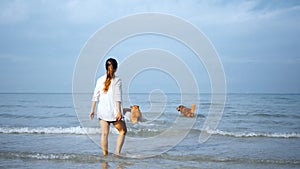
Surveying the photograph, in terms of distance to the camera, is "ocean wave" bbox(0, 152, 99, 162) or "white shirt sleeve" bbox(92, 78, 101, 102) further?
"ocean wave" bbox(0, 152, 99, 162)

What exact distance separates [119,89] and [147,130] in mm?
5907

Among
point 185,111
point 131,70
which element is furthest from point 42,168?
point 185,111

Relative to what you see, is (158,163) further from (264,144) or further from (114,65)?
(264,144)

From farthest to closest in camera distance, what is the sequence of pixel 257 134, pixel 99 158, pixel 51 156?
pixel 257 134 < pixel 51 156 < pixel 99 158

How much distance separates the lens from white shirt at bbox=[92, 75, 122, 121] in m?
5.58

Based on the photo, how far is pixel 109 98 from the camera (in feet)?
18.4

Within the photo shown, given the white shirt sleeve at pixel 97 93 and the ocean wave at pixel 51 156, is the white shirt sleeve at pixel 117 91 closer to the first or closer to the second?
the white shirt sleeve at pixel 97 93

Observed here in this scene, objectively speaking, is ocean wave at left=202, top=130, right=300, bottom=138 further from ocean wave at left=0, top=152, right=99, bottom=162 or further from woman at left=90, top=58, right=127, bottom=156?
woman at left=90, top=58, right=127, bottom=156

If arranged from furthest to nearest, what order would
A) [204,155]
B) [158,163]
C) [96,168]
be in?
[204,155] → [158,163] → [96,168]

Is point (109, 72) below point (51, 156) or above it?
above

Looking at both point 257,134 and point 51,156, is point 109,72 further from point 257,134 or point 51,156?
point 257,134

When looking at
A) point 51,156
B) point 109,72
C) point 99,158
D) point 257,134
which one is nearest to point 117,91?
point 109,72

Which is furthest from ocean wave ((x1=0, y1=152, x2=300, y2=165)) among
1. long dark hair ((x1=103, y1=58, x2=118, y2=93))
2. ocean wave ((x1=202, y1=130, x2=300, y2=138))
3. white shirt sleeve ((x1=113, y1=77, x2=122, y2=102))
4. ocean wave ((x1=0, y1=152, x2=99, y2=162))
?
ocean wave ((x1=202, y1=130, x2=300, y2=138))

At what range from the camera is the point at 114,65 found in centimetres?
564
